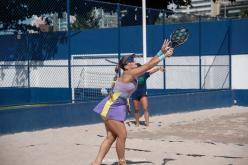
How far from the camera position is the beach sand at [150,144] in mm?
8391

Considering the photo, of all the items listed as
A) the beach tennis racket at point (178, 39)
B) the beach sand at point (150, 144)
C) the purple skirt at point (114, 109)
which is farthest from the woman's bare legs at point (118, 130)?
the beach tennis racket at point (178, 39)

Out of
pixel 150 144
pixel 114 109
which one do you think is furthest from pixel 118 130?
pixel 150 144

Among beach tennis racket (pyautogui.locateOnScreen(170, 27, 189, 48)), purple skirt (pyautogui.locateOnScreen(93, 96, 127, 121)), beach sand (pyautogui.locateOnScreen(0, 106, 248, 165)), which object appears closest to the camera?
purple skirt (pyautogui.locateOnScreen(93, 96, 127, 121))

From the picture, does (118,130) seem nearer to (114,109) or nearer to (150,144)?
(114,109)

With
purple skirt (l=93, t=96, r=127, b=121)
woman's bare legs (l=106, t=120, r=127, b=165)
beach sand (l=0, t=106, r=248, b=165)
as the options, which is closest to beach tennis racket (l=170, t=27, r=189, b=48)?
purple skirt (l=93, t=96, r=127, b=121)

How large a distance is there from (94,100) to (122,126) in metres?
6.66

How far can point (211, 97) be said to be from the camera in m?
17.6

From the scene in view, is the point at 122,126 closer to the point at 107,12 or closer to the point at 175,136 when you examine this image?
the point at 175,136

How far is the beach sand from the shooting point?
330 inches

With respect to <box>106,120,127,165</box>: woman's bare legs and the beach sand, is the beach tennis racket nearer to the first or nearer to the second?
<box>106,120,127,165</box>: woman's bare legs

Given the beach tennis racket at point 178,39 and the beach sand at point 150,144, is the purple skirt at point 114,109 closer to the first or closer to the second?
the beach tennis racket at point 178,39

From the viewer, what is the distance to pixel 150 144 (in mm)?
10062

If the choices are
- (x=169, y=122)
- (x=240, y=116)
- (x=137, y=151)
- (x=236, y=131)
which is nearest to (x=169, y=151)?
(x=137, y=151)

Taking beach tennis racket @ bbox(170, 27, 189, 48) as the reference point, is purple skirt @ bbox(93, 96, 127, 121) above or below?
below
